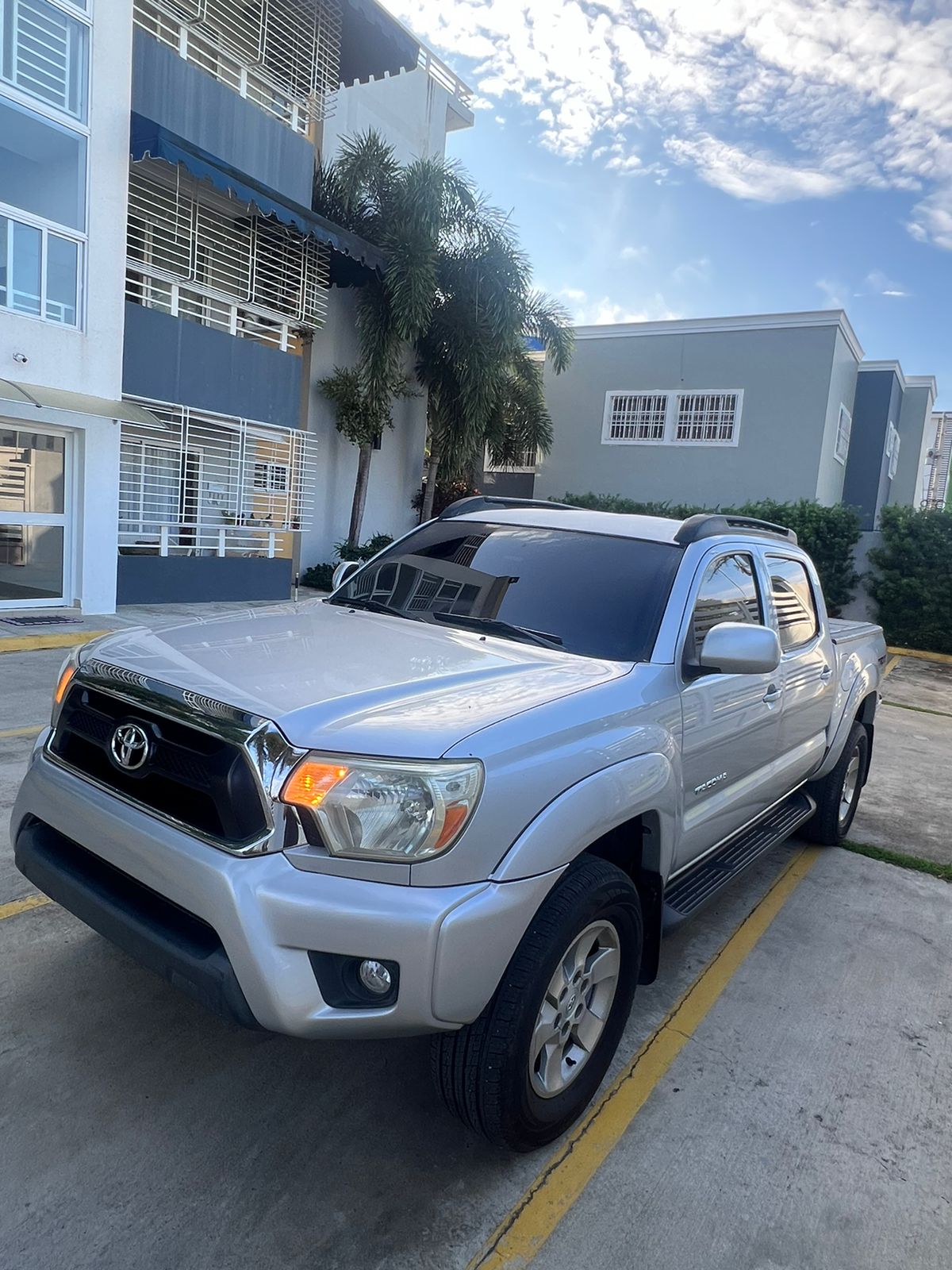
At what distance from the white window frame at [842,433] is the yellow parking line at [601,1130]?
20039 millimetres

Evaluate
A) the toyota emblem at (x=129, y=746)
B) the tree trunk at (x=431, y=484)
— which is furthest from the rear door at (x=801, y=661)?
the tree trunk at (x=431, y=484)

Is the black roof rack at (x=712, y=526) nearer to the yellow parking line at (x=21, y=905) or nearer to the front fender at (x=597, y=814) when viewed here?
the front fender at (x=597, y=814)

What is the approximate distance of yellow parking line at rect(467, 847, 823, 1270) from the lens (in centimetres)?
224

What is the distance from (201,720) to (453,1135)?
1411mm

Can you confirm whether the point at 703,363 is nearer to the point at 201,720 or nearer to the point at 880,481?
the point at 880,481

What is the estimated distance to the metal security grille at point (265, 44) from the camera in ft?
43.3

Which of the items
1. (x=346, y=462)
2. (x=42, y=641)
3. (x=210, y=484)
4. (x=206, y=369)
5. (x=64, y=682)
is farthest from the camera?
(x=346, y=462)

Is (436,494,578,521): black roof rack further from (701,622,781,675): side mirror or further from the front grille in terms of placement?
the front grille

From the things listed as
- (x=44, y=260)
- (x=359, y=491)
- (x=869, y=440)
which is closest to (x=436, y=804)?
(x=44, y=260)

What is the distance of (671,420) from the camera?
21.4 m

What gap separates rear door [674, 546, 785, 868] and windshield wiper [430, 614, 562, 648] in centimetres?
50

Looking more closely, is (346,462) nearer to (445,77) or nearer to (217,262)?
(217,262)

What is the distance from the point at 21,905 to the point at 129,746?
1.64 m

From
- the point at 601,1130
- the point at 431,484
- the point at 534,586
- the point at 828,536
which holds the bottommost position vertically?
the point at 601,1130
